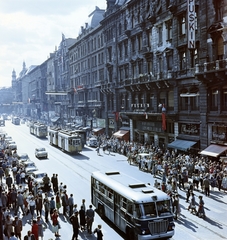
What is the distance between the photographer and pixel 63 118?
319ft

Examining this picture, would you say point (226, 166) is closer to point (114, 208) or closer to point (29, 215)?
point (114, 208)

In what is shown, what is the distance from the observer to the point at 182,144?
35938 millimetres

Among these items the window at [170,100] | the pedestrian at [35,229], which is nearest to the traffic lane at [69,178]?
the pedestrian at [35,229]

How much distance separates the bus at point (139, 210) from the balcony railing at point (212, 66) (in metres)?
17.4

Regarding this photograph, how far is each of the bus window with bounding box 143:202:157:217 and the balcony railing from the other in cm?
1873

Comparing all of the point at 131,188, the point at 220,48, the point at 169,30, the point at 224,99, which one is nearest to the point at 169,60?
the point at 169,30

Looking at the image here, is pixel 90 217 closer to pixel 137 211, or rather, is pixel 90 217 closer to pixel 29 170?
pixel 137 211

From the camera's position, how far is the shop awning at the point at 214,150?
29.8 meters

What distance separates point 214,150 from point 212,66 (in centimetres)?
821

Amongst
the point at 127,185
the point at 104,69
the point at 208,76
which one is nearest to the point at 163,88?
the point at 208,76

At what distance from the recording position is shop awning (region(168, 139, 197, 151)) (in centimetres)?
3442

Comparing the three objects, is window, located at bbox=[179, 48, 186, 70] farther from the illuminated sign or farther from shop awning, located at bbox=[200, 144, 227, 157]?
shop awning, located at bbox=[200, 144, 227, 157]

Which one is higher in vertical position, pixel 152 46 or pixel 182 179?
pixel 152 46

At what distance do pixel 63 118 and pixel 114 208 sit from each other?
82.0 meters
